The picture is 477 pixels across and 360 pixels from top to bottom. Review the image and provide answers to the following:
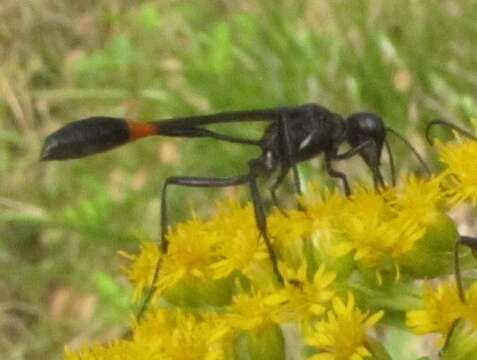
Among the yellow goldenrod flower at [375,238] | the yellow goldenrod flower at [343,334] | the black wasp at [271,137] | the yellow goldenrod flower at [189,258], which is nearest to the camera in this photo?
the yellow goldenrod flower at [343,334]

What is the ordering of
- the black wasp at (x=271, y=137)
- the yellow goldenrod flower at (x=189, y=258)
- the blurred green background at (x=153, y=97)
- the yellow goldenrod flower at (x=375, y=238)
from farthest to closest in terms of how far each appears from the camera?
the blurred green background at (x=153, y=97) → the black wasp at (x=271, y=137) → the yellow goldenrod flower at (x=189, y=258) → the yellow goldenrod flower at (x=375, y=238)

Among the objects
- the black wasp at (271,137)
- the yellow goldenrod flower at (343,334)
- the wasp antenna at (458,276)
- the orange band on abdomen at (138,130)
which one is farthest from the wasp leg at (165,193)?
the wasp antenna at (458,276)

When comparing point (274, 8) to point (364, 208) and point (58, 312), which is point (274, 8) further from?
point (364, 208)

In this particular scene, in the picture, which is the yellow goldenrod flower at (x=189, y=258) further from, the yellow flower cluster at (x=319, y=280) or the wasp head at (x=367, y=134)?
the wasp head at (x=367, y=134)

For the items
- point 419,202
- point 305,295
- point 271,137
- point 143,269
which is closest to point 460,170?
point 419,202

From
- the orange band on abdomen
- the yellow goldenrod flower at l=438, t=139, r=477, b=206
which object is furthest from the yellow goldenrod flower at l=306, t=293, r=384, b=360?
the orange band on abdomen

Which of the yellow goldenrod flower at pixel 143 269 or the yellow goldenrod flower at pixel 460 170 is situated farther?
the yellow goldenrod flower at pixel 143 269
